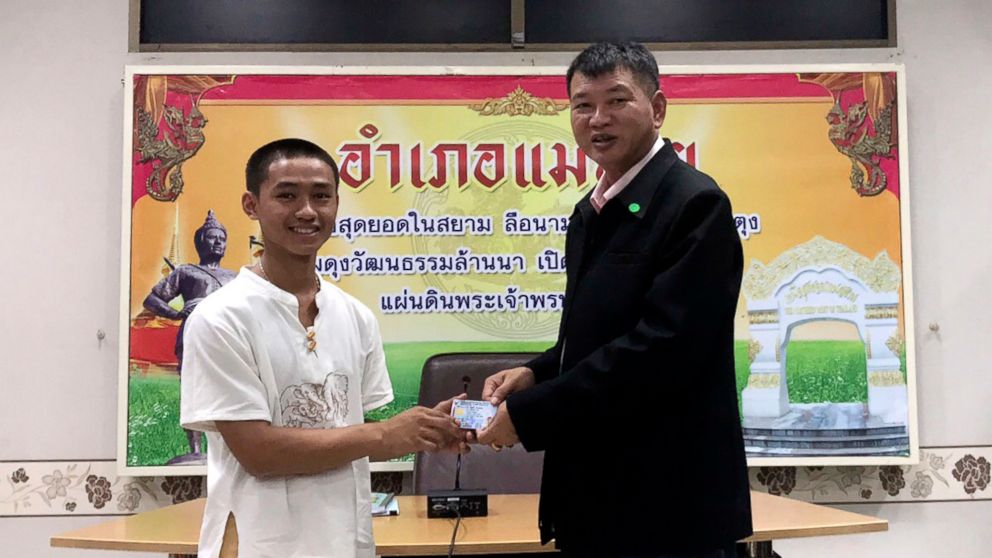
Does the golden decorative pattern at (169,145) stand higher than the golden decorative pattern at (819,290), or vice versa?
the golden decorative pattern at (169,145)

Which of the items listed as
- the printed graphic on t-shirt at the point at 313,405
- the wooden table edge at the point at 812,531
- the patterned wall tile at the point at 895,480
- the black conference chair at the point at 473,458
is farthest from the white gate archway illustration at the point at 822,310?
the printed graphic on t-shirt at the point at 313,405

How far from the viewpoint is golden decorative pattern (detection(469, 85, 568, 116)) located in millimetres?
3547

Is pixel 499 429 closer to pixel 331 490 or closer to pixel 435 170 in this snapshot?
pixel 331 490

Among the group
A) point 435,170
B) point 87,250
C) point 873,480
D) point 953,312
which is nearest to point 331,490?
point 435,170

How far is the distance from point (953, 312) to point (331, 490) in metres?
2.91

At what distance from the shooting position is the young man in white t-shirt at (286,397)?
59.0 inches

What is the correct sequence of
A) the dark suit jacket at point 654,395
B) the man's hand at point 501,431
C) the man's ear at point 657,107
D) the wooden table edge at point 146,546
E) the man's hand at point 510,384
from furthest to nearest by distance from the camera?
the wooden table edge at point 146,546, the man's hand at point 510,384, the man's ear at point 657,107, the man's hand at point 501,431, the dark suit jacket at point 654,395

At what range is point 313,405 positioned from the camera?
1.58m

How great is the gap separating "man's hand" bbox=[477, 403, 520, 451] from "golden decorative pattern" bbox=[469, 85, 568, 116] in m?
2.16

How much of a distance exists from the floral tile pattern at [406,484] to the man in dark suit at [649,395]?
7.02ft

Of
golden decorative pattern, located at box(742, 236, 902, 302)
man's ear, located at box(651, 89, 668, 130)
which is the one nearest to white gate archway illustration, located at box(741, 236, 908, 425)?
golden decorative pattern, located at box(742, 236, 902, 302)

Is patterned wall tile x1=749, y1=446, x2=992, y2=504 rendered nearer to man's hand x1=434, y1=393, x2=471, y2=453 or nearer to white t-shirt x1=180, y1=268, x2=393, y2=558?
man's hand x1=434, y1=393, x2=471, y2=453

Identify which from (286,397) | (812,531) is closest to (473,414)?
(286,397)

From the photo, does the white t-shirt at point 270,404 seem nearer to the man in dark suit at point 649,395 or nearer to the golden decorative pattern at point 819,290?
the man in dark suit at point 649,395
